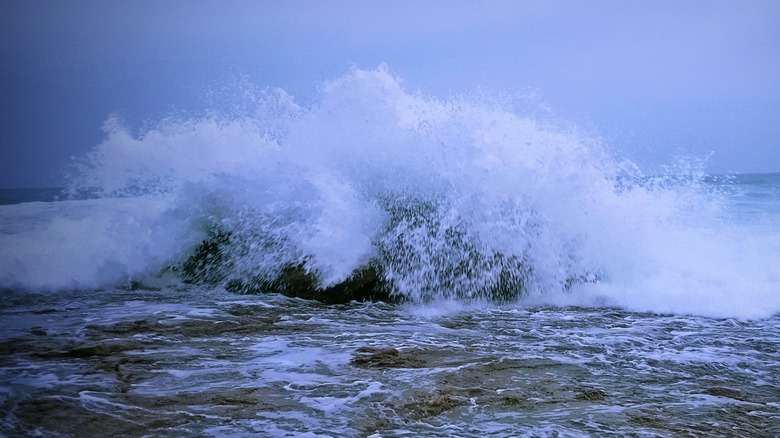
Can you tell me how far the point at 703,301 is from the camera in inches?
161

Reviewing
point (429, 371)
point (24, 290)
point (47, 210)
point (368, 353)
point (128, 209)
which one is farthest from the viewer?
point (47, 210)

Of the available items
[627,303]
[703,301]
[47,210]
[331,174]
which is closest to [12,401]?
[331,174]

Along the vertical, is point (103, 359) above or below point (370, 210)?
below

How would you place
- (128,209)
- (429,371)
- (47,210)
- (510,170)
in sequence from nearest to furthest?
1. (429,371)
2. (510,170)
3. (128,209)
4. (47,210)

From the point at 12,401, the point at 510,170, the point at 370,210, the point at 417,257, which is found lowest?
the point at 12,401

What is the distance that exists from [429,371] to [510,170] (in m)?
2.69

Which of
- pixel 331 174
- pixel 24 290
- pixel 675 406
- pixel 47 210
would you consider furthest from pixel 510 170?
pixel 47 210

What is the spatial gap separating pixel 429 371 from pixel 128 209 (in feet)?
12.2

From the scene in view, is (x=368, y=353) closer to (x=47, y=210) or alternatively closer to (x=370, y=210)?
(x=370, y=210)

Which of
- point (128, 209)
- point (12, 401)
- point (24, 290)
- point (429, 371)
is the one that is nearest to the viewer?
point (12, 401)

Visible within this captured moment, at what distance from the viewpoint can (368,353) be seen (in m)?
2.75

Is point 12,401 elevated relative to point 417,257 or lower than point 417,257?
lower

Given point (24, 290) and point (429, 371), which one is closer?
point (429, 371)

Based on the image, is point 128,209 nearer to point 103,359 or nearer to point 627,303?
point 103,359
